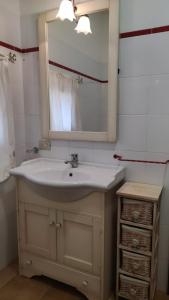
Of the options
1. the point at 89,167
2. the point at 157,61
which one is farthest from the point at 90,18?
the point at 89,167

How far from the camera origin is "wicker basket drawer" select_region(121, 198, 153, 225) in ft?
4.39

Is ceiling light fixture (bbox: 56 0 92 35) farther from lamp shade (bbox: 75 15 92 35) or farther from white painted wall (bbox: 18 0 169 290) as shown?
white painted wall (bbox: 18 0 169 290)

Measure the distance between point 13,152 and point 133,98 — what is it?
102 centimetres

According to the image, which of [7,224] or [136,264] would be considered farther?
[7,224]

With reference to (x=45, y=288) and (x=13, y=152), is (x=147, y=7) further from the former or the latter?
(x=45, y=288)

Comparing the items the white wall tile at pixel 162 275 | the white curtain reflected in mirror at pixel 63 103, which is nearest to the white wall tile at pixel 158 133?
the white curtain reflected in mirror at pixel 63 103

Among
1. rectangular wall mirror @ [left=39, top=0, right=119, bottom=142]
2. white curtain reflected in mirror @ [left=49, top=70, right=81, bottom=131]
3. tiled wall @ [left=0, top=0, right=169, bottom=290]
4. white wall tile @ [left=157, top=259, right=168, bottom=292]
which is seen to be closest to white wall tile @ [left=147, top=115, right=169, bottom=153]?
tiled wall @ [left=0, top=0, right=169, bottom=290]

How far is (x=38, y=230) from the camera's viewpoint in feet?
5.28

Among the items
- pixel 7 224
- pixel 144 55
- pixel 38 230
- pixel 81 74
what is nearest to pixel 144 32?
pixel 144 55

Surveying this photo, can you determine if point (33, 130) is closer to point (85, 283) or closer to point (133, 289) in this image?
point (85, 283)

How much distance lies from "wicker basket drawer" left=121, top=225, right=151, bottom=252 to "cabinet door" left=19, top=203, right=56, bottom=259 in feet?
1.53

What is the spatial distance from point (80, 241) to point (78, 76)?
1163mm

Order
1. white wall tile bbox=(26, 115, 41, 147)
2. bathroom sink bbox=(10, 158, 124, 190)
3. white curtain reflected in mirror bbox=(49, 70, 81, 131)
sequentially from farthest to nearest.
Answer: white wall tile bbox=(26, 115, 41, 147) < white curtain reflected in mirror bbox=(49, 70, 81, 131) < bathroom sink bbox=(10, 158, 124, 190)

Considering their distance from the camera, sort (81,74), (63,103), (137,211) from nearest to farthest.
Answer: (137,211)
(81,74)
(63,103)
